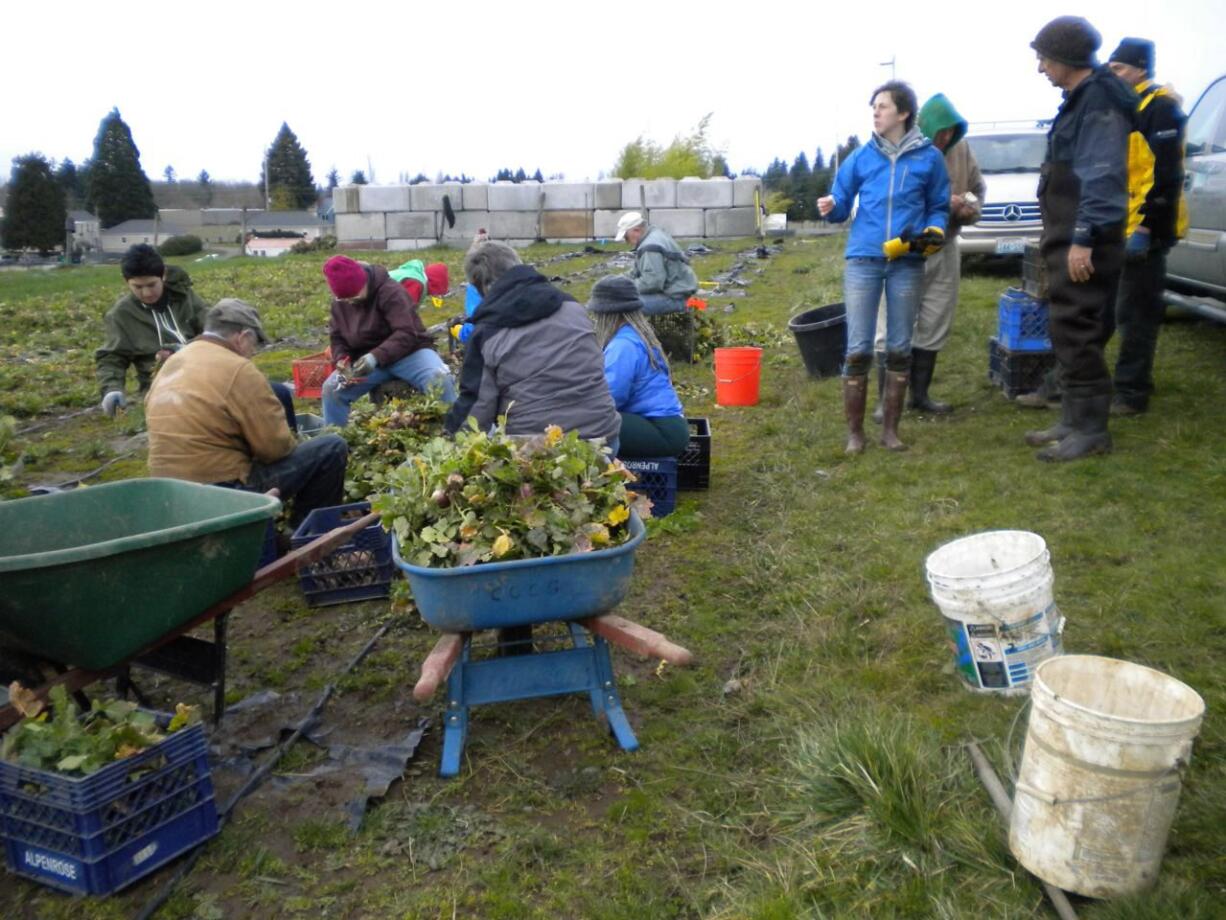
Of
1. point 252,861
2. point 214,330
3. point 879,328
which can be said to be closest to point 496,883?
point 252,861

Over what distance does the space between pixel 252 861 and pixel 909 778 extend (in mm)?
1940

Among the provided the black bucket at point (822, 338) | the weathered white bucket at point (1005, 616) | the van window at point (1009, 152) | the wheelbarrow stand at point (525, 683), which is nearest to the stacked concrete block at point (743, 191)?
the van window at point (1009, 152)

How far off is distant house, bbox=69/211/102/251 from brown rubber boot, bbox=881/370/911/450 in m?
67.2

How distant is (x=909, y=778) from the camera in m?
2.79

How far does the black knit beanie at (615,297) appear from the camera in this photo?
5477 millimetres

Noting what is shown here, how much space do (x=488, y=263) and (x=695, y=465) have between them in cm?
189

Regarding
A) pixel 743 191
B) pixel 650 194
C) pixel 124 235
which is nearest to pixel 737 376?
pixel 743 191

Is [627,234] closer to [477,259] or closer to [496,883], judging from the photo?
[477,259]

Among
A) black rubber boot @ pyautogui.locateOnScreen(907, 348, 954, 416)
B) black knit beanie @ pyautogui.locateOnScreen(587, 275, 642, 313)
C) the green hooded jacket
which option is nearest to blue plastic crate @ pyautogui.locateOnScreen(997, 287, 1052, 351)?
black rubber boot @ pyautogui.locateOnScreen(907, 348, 954, 416)

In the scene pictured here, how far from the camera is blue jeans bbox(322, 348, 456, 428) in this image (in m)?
6.93

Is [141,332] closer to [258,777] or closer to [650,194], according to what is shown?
[258,777]

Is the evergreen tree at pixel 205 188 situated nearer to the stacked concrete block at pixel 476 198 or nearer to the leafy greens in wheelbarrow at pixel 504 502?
the stacked concrete block at pixel 476 198

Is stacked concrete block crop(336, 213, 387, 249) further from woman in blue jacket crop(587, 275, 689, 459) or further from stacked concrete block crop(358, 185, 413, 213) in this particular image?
woman in blue jacket crop(587, 275, 689, 459)

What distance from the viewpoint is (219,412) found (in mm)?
4637
